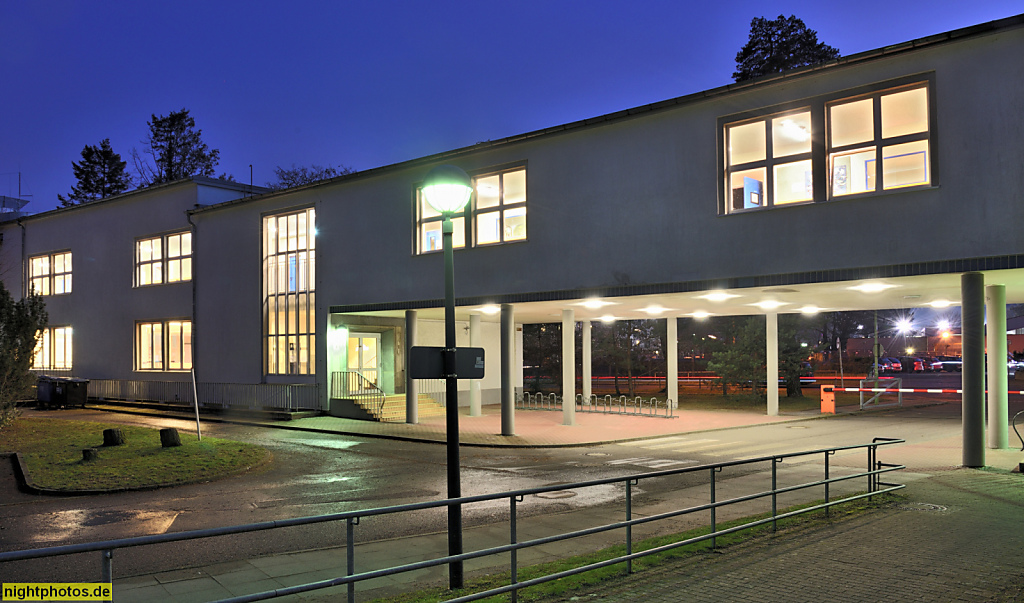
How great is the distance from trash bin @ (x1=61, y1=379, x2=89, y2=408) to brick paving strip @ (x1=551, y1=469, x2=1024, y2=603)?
31522 mm

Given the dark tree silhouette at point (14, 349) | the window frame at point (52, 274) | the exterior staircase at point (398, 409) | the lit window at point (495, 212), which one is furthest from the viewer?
the window frame at point (52, 274)

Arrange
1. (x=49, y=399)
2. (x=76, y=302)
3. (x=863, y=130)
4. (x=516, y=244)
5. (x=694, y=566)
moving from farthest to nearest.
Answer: (x=76, y=302) < (x=49, y=399) < (x=516, y=244) < (x=863, y=130) < (x=694, y=566)

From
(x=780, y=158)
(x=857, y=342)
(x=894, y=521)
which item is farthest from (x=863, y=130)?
(x=857, y=342)

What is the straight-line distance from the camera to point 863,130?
15672 mm

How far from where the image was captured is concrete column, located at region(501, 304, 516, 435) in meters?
22.1

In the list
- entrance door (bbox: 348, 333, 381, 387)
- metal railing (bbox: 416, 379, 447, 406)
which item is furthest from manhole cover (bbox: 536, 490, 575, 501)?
metal railing (bbox: 416, 379, 447, 406)

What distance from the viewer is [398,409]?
Answer: 27.3 metres

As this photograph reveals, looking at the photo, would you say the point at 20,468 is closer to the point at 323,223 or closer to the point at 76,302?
the point at 323,223

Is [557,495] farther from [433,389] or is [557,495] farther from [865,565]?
[433,389]

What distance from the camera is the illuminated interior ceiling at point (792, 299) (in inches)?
668

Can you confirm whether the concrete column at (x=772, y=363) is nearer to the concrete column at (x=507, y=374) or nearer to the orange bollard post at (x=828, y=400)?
the orange bollard post at (x=828, y=400)

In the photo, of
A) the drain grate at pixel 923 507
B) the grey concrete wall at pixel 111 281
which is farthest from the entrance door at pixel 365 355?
the drain grate at pixel 923 507

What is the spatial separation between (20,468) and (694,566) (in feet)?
44.4

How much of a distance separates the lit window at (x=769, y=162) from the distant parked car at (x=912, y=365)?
203ft
